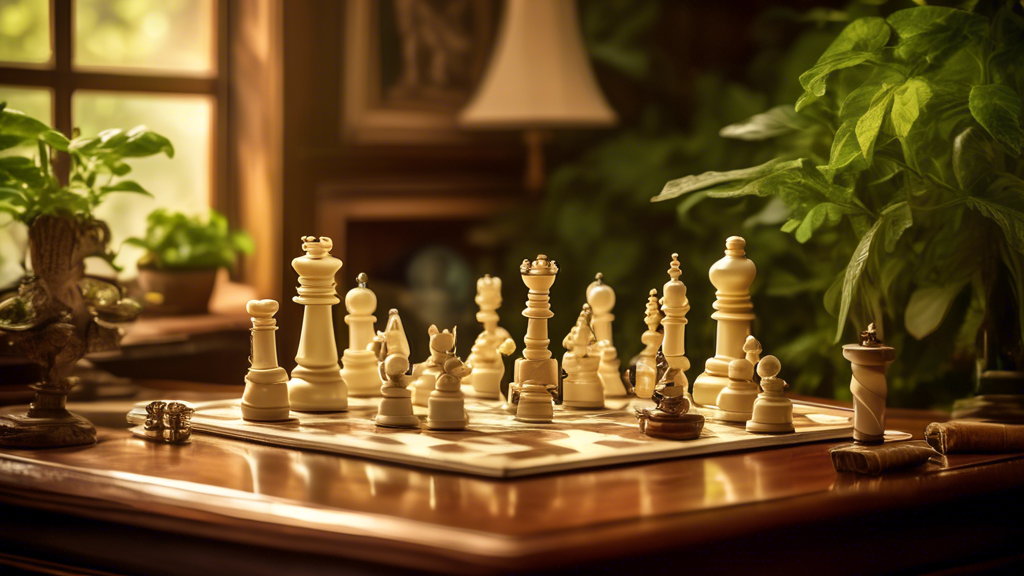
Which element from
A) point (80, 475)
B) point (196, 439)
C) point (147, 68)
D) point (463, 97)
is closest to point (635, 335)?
point (463, 97)

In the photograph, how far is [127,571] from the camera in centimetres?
96

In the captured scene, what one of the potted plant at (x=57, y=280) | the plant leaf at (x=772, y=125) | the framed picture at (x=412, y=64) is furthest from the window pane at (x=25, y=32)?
the plant leaf at (x=772, y=125)

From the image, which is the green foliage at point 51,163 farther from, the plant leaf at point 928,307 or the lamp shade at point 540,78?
the lamp shade at point 540,78

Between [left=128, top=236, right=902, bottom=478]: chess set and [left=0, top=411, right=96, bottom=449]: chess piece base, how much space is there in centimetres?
7

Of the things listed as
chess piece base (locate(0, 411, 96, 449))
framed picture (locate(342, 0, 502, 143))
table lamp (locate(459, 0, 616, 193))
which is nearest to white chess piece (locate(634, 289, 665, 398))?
chess piece base (locate(0, 411, 96, 449))

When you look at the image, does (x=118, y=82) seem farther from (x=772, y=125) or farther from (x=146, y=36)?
(x=772, y=125)

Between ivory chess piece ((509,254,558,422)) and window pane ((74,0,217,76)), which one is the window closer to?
window pane ((74,0,217,76))

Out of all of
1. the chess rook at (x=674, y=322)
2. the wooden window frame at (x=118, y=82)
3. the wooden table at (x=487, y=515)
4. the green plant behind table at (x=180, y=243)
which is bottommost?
the wooden table at (x=487, y=515)

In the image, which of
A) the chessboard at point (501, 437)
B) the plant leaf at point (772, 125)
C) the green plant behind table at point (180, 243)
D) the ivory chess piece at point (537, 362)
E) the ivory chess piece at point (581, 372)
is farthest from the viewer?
the green plant behind table at point (180, 243)

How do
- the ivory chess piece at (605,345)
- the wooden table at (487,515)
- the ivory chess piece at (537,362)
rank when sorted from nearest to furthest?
the wooden table at (487,515), the ivory chess piece at (537,362), the ivory chess piece at (605,345)

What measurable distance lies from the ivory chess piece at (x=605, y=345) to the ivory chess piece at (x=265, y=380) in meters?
0.45

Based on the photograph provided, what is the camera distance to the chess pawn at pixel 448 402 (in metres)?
1.24

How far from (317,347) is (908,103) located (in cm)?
76

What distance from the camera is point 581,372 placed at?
142cm
